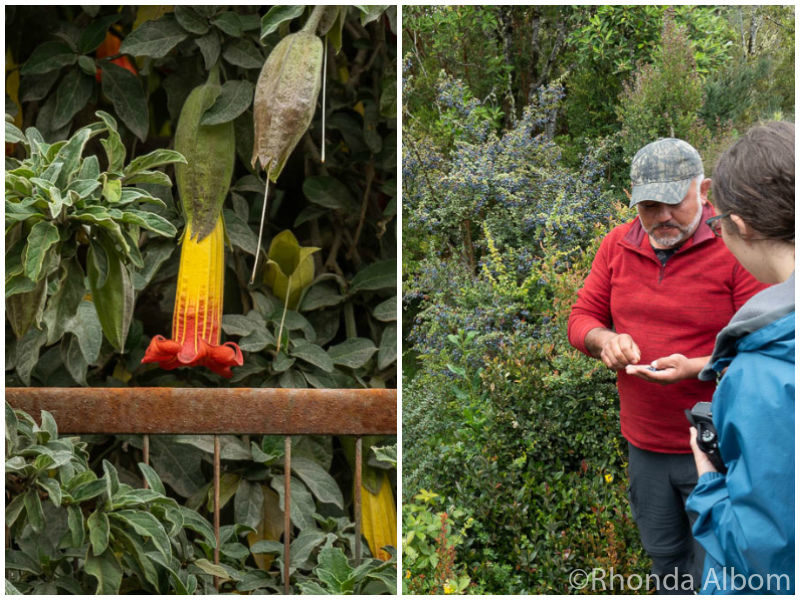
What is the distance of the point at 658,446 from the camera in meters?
1.20

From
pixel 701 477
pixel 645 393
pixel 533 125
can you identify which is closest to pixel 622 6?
pixel 533 125

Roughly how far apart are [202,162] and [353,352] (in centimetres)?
44

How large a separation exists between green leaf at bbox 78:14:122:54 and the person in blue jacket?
1.09 metres

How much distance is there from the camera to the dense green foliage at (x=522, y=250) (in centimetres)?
120

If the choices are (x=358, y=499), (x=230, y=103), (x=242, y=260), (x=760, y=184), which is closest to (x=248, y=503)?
(x=358, y=499)

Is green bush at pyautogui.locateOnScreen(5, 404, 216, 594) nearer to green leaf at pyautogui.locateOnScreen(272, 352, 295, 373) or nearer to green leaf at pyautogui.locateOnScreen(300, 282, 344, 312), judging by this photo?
green leaf at pyautogui.locateOnScreen(272, 352, 295, 373)

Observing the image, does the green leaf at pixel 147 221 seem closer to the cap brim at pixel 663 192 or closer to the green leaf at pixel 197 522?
the green leaf at pixel 197 522

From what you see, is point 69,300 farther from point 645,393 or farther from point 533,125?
point 645,393

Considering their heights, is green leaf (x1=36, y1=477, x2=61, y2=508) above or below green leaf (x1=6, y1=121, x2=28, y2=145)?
below

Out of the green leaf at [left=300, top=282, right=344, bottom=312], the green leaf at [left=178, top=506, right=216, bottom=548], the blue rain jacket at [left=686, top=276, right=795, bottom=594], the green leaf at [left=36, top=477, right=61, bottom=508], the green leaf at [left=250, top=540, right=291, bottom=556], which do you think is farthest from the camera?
the green leaf at [left=300, top=282, right=344, bottom=312]

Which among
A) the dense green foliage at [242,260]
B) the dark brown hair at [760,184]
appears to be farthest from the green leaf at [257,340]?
the dark brown hair at [760,184]

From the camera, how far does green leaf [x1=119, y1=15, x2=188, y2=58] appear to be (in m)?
1.28

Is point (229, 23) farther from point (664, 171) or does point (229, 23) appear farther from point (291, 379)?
point (664, 171)

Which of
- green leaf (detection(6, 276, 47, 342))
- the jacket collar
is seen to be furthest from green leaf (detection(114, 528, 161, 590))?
the jacket collar
